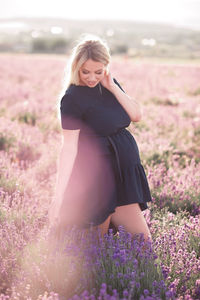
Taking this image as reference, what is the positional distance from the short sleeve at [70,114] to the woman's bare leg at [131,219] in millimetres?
777

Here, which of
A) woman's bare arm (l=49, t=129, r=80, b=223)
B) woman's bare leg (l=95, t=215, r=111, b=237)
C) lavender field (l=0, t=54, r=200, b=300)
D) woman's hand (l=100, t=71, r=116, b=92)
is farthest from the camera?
woman's hand (l=100, t=71, r=116, b=92)

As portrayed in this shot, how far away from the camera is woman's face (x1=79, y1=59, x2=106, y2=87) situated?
9.62 feet

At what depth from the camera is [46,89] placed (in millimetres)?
11344

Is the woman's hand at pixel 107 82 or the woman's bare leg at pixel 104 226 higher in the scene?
the woman's hand at pixel 107 82

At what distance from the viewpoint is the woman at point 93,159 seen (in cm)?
294

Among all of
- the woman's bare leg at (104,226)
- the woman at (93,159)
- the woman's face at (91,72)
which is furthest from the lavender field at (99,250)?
the woman's face at (91,72)

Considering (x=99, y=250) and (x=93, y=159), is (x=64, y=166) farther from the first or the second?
(x=99, y=250)

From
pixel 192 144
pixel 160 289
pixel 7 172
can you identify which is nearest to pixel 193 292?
pixel 160 289

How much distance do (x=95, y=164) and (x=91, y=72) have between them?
0.74 m

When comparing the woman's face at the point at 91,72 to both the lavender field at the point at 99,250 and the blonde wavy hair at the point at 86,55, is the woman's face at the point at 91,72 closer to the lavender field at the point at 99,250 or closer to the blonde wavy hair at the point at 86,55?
the blonde wavy hair at the point at 86,55

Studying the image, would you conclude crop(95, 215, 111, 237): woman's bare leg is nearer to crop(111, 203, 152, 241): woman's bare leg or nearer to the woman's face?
crop(111, 203, 152, 241): woman's bare leg

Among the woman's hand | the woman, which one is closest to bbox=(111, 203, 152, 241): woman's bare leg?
the woman

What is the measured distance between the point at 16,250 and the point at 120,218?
893 mm

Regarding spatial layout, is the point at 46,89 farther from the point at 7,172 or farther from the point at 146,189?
the point at 146,189
